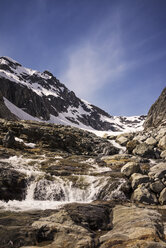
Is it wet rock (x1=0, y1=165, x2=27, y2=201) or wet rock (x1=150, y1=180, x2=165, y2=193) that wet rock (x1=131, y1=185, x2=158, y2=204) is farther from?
wet rock (x1=0, y1=165, x2=27, y2=201)

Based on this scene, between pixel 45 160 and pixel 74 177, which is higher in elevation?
pixel 45 160

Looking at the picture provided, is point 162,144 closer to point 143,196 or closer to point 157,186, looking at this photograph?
point 157,186

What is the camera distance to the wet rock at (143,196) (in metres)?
12.4

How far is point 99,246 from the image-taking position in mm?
6410

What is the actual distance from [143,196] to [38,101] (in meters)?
104

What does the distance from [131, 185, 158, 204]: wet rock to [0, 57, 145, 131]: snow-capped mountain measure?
5542 centimetres

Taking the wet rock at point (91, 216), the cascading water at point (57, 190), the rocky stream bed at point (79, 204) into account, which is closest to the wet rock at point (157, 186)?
the rocky stream bed at point (79, 204)

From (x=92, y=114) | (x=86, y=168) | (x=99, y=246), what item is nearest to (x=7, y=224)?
(x=99, y=246)

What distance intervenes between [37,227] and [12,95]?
10220cm

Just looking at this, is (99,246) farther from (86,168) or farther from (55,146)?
(55,146)

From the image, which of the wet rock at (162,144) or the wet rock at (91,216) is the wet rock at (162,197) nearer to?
the wet rock at (91,216)

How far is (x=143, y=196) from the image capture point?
1262 centimetres

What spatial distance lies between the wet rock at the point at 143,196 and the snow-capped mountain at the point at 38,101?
55.4 metres

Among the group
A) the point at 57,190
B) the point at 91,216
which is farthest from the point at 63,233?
the point at 57,190
